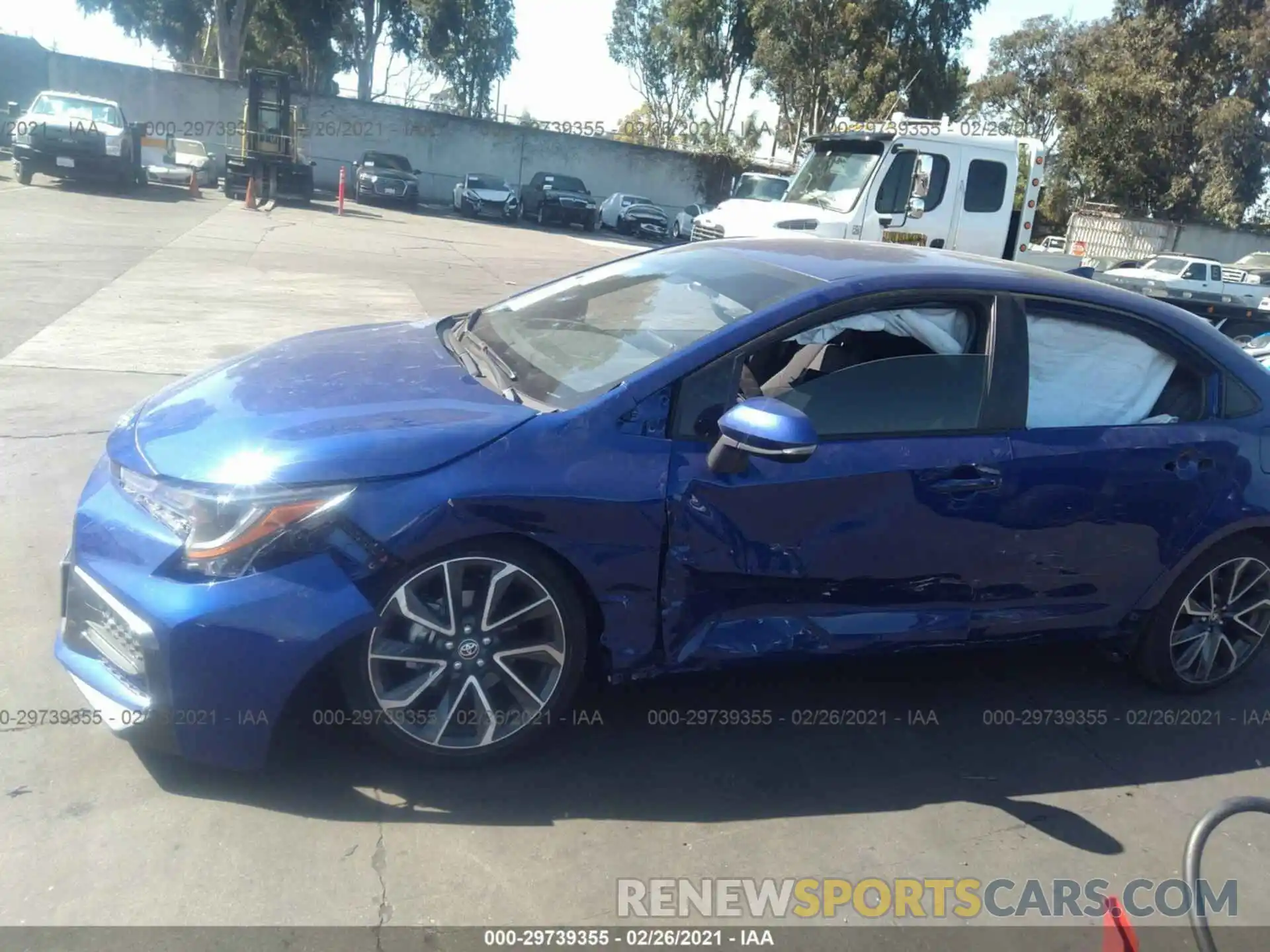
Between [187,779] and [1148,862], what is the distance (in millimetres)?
2914

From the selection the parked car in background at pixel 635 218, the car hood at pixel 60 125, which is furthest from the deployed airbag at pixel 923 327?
the parked car in background at pixel 635 218

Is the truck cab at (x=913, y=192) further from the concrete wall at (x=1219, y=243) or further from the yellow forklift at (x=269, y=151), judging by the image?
the concrete wall at (x=1219, y=243)

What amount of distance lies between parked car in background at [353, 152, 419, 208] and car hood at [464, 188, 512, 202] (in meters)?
1.78

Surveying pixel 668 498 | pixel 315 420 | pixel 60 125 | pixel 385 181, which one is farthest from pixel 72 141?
pixel 668 498

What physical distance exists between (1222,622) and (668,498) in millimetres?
2581

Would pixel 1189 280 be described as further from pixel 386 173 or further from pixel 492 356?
pixel 492 356

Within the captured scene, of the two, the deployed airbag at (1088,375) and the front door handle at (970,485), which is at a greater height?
the deployed airbag at (1088,375)

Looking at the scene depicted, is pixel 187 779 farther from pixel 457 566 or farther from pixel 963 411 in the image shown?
pixel 963 411

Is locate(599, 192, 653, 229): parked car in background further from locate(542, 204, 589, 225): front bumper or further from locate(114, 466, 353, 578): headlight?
locate(114, 466, 353, 578): headlight

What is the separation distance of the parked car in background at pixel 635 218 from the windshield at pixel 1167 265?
14.9 metres

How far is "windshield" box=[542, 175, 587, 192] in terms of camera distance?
3458cm

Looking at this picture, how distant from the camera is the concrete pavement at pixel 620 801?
2.84 m

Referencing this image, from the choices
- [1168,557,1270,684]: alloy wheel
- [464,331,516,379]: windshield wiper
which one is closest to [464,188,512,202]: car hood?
[464,331,516,379]: windshield wiper

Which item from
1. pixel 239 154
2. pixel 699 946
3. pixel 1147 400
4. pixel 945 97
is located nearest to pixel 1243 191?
pixel 945 97
